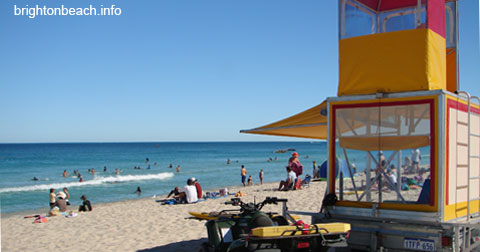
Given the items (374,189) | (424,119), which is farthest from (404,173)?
(424,119)

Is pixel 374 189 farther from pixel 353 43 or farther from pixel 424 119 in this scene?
pixel 353 43

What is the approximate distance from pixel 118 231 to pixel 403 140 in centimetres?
706

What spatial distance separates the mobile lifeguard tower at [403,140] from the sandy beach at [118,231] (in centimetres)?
343

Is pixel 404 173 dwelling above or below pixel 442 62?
below

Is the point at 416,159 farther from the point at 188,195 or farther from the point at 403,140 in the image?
the point at 188,195

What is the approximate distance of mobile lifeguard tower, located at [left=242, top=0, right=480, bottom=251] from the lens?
494cm

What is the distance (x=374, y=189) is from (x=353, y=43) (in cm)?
189

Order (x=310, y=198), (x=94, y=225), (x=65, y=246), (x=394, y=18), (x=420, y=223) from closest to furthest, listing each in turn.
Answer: (x=420, y=223) < (x=394, y=18) < (x=65, y=246) < (x=94, y=225) < (x=310, y=198)

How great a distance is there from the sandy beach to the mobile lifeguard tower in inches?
135

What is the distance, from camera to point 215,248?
16.5ft

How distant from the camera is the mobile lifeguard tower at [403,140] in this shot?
195 inches

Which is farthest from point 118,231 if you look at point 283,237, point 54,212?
point 283,237

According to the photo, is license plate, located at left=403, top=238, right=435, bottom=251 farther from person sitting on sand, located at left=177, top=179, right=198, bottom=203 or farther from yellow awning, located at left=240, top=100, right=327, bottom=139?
person sitting on sand, located at left=177, top=179, right=198, bottom=203

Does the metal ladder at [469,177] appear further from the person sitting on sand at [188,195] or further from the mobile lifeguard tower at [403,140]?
the person sitting on sand at [188,195]
